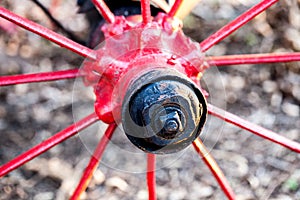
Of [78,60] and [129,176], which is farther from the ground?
[78,60]

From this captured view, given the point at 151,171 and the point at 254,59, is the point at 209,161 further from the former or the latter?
the point at 254,59

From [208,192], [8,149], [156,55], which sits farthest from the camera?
[208,192]

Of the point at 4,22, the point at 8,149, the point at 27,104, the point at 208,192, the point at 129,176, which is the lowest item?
the point at 208,192

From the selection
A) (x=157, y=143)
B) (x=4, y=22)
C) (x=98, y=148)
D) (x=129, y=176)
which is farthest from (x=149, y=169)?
(x=4, y=22)

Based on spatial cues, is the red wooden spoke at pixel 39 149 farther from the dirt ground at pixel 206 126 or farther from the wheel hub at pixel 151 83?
the dirt ground at pixel 206 126

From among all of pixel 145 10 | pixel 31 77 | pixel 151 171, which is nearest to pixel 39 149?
pixel 31 77

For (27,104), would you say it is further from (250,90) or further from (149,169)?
(250,90)

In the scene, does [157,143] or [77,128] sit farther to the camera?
[77,128]

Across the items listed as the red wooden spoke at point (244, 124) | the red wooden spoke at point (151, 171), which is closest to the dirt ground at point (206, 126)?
the red wooden spoke at point (151, 171)
